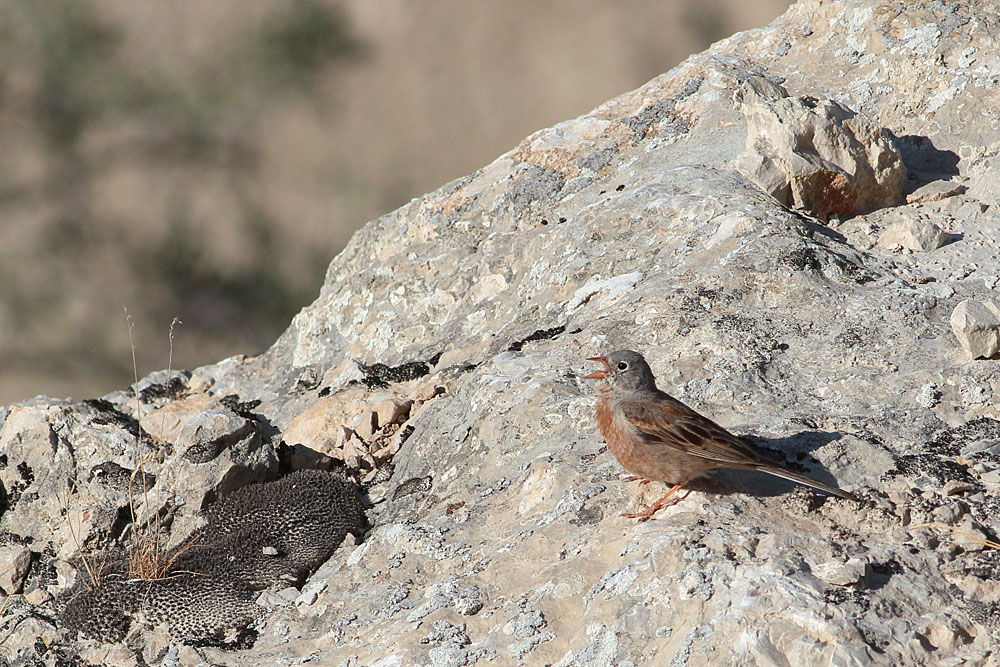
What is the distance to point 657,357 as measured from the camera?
5.31 meters

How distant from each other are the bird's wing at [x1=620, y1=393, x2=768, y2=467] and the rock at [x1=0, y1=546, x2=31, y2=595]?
4.16 meters

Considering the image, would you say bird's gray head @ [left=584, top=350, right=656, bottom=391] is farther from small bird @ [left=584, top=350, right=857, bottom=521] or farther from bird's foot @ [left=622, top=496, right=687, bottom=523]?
bird's foot @ [left=622, top=496, right=687, bottom=523]

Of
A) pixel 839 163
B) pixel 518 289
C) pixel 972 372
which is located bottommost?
pixel 972 372

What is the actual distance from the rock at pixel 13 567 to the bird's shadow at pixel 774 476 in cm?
438

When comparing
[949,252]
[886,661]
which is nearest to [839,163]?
[949,252]

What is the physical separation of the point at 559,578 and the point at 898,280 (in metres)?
3.44

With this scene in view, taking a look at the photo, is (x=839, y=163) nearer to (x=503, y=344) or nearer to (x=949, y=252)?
(x=949, y=252)

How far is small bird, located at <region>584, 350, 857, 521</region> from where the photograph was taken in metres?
3.94

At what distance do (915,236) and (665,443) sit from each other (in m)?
3.35

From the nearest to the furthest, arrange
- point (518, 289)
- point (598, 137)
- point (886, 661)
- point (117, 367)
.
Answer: point (886, 661), point (518, 289), point (598, 137), point (117, 367)

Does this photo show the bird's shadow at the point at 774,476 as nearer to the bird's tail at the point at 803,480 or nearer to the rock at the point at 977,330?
the bird's tail at the point at 803,480

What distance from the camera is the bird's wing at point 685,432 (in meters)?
3.94

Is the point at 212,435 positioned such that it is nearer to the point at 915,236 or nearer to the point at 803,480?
the point at 803,480

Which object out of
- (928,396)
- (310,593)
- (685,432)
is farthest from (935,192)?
(310,593)
